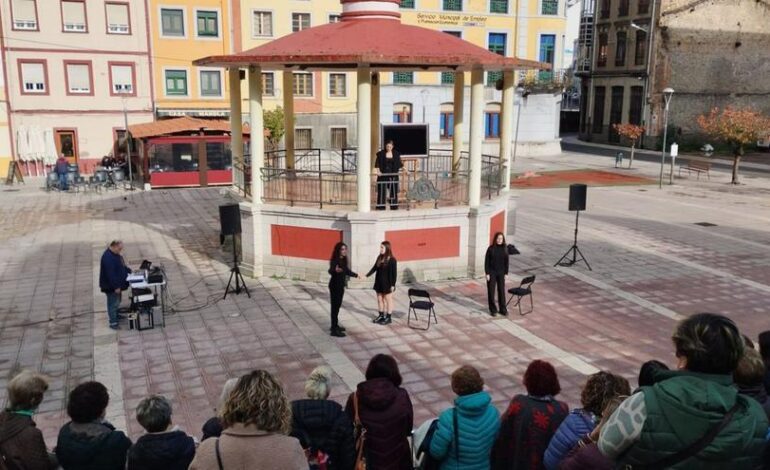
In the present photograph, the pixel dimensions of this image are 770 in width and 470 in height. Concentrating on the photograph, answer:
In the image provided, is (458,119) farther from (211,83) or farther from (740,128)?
(211,83)

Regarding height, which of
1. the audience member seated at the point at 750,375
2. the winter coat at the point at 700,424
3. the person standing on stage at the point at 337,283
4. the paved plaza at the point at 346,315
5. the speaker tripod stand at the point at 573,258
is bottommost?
the paved plaza at the point at 346,315

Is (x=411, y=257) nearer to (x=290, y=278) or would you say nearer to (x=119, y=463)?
(x=290, y=278)

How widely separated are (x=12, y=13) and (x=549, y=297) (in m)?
31.5

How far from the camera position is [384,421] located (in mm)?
5301

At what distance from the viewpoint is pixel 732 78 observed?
172ft

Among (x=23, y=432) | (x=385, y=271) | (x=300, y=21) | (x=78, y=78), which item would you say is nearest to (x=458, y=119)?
(x=385, y=271)

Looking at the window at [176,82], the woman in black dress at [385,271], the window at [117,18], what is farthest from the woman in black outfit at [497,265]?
the window at [117,18]

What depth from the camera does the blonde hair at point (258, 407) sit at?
3957 millimetres

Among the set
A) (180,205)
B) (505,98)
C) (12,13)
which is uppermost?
(12,13)

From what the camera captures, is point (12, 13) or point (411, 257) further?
point (12, 13)

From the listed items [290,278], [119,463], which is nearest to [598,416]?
[119,463]

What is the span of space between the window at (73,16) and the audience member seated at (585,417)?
36.2m

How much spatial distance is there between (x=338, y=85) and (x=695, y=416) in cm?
3969

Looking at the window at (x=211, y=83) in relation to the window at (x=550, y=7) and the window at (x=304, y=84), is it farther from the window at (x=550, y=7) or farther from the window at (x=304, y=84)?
the window at (x=550, y=7)
